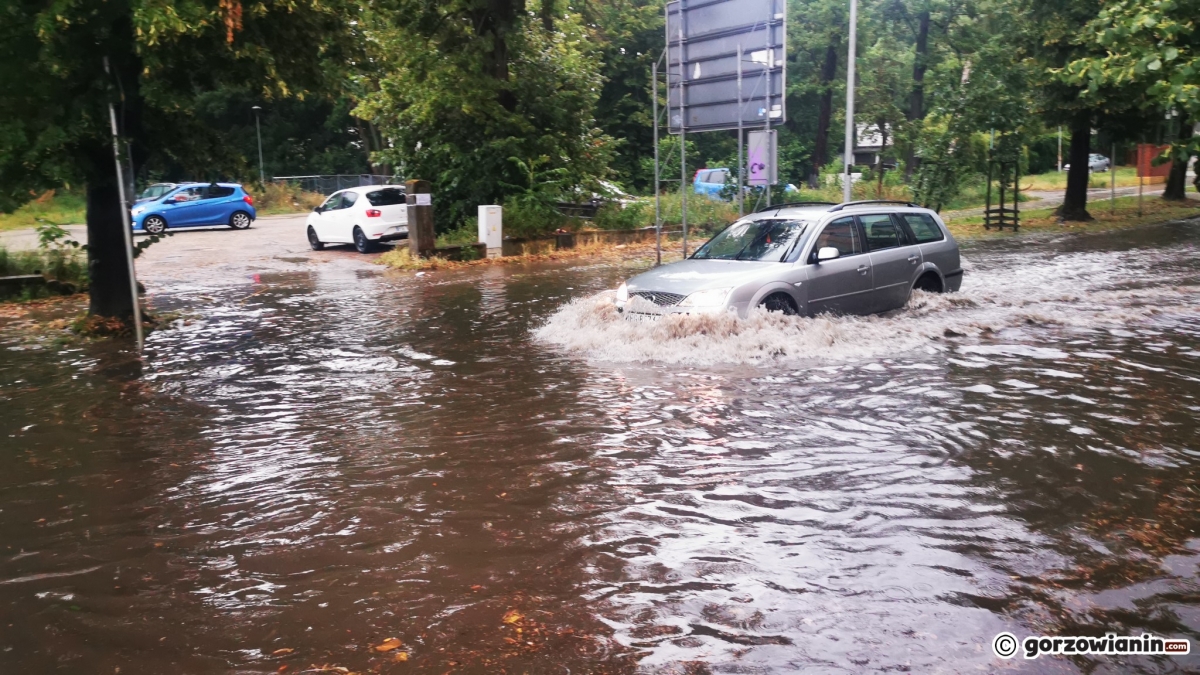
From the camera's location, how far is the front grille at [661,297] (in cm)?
1050

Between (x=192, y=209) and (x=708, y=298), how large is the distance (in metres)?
26.1

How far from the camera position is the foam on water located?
401 inches

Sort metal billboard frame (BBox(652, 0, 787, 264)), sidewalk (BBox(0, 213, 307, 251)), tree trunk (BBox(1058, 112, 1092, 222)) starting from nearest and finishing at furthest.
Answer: metal billboard frame (BBox(652, 0, 787, 264)), sidewalk (BBox(0, 213, 307, 251)), tree trunk (BBox(1058, 112, 1092, 222))

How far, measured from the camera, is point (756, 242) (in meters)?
11.4

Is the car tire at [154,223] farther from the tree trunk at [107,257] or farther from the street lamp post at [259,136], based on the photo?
the street lamp post at [259,136]

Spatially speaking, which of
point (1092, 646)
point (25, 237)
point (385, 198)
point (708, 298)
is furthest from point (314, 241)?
point (1092, 646)

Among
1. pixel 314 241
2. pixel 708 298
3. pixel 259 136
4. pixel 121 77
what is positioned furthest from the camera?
pixel 259 136

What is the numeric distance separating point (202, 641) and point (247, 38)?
29.3 feet

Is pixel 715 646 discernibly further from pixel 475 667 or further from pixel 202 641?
pixel 202 641

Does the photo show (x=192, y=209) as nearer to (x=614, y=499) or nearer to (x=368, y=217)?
(x=368, y=217)

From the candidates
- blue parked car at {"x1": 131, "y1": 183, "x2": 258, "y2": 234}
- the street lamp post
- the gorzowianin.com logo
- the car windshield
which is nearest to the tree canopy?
the street lamp post

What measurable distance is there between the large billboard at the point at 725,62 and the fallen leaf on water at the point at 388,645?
14747mm

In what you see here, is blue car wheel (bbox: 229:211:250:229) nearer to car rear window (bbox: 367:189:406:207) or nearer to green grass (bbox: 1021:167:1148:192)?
car rear window (bbox: 367:189:406:207)

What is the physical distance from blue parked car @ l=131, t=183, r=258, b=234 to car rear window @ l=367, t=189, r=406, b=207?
8525mm
